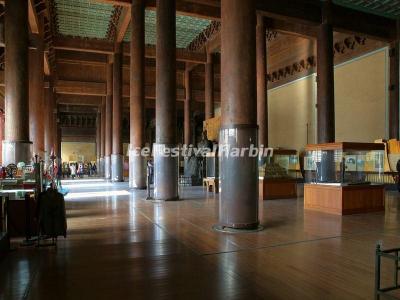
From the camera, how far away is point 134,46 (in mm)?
17516

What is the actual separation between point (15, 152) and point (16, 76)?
93.8 inches

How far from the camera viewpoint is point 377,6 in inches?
671

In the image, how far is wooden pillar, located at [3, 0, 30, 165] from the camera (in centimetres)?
1098

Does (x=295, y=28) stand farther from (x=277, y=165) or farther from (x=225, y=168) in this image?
(x=225, y=168)

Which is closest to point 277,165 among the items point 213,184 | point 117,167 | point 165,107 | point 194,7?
point 213,184

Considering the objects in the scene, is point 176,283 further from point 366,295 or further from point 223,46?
point 223,46

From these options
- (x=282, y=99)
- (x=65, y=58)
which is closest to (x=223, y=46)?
(x=282, y=99)

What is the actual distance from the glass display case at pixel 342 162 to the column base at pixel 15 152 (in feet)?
27.9

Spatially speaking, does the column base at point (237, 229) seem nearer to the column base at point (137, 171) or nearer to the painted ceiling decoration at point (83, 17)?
the column base at point (137, 171)

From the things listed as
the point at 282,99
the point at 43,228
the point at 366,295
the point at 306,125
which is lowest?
the point at 366,295

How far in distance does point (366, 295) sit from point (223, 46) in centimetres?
554

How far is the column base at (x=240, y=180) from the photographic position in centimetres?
732

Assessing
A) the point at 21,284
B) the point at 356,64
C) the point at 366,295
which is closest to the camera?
the point at 366,295

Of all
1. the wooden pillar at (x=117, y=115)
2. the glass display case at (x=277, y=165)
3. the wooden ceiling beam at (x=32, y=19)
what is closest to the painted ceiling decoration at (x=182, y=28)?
the wooden pillar at (x=117, y=115)
